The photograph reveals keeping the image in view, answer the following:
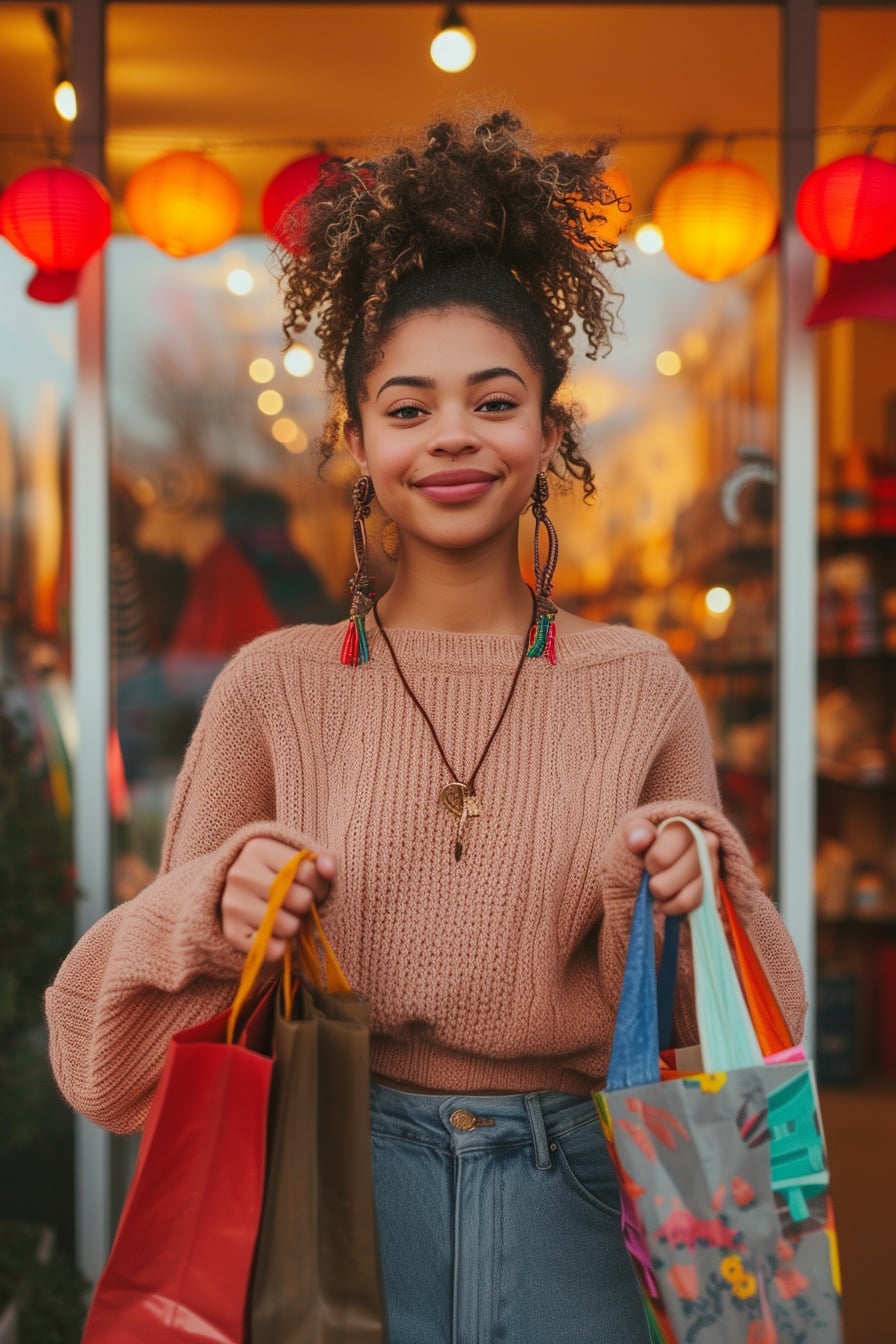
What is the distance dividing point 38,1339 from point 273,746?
5.60 ft

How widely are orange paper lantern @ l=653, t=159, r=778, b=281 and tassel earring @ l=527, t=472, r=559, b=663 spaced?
1.66 meters

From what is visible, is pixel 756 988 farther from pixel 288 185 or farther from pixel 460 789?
pixel 288 185

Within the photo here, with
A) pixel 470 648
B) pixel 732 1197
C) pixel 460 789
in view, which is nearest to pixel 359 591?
pixel 470 648

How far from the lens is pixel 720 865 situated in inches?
49.6

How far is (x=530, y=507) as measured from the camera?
1.63 meters

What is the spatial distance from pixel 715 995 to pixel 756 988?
0.10 meters

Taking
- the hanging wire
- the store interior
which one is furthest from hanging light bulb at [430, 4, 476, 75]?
the hanging wire

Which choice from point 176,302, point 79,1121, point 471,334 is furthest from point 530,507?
point 176,302

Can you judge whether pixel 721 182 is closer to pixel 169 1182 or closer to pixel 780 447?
pixel 780 447

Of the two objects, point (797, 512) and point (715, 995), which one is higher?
point (797, 512)

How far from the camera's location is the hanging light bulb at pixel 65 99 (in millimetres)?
2969

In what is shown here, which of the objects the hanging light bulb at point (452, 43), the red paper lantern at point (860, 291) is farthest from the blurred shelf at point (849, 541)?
the hanging light bulb at point (452, 43)

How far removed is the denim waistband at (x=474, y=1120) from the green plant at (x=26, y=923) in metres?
1.41

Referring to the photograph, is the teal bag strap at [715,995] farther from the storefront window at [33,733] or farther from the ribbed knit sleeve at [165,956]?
the storefront window at [33,733]
